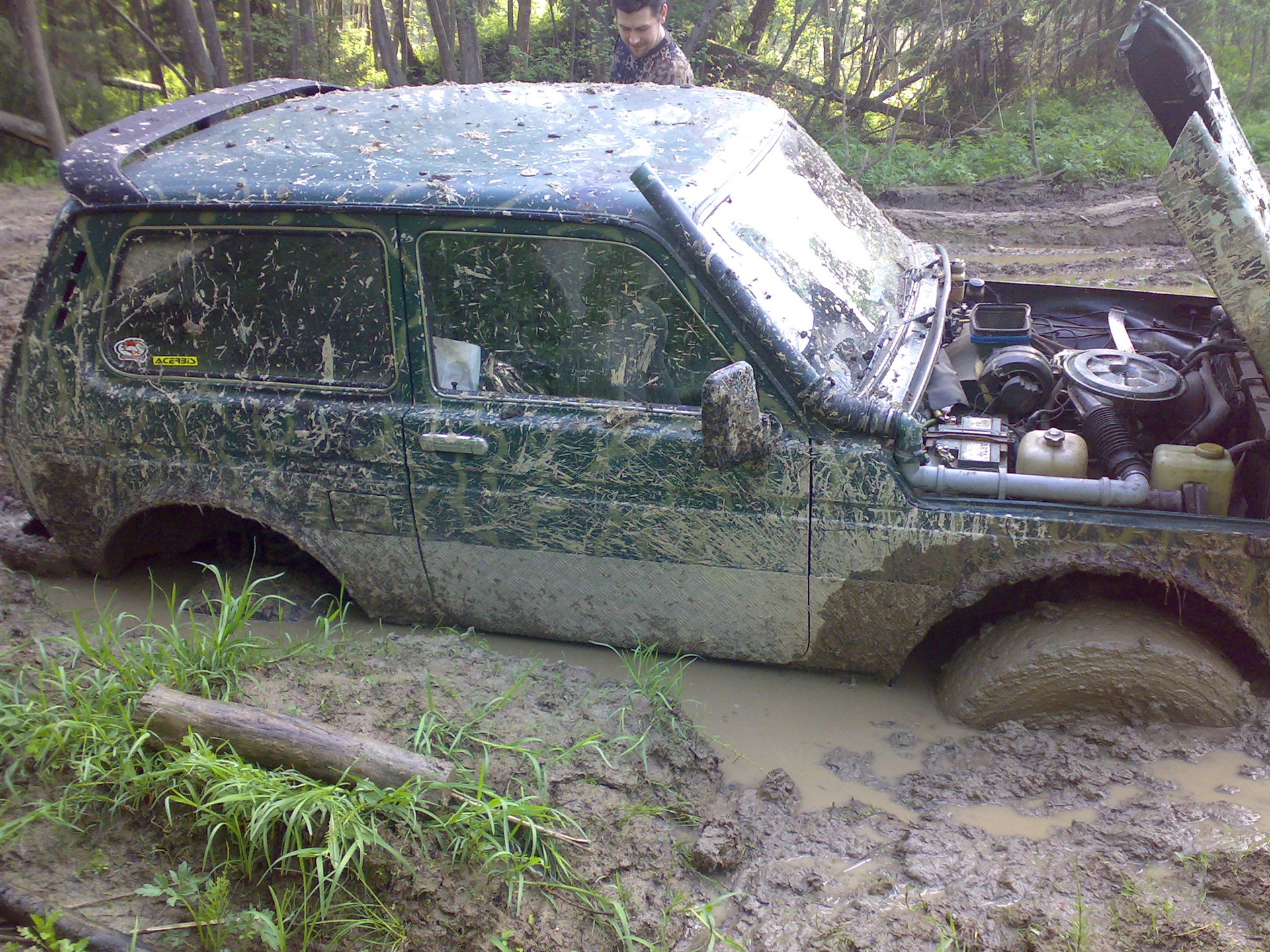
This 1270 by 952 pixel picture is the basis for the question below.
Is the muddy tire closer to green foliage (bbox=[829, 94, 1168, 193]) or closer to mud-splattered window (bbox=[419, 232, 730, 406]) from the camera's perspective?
mud-splattered window (bbox=[419, 232, 730, 406])

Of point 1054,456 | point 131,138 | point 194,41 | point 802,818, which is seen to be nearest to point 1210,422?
point 1054,456

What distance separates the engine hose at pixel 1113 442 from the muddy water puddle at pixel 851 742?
2.59 ft

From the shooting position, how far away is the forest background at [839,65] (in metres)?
10.2

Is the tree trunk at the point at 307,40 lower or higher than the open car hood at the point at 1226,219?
higher

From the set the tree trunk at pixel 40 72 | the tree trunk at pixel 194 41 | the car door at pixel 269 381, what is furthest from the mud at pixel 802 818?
the tree trunk at pixel 194 41

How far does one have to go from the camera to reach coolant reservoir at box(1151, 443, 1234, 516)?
2627mm

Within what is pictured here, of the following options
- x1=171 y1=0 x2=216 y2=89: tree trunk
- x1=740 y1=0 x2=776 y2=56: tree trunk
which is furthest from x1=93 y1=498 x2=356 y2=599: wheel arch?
x1=740 y1=0 x2=776 y2=56: tree trunk

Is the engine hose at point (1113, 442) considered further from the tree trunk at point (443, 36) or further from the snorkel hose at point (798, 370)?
the tree trunk at point (443, 36)

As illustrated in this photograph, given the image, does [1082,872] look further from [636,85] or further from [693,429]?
[636,85]

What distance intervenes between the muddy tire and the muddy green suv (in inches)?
0.4

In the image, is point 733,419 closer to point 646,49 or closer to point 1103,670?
point 1103,670

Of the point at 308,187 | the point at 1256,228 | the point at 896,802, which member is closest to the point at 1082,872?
the point at 896,802

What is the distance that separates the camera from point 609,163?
284 centimetres

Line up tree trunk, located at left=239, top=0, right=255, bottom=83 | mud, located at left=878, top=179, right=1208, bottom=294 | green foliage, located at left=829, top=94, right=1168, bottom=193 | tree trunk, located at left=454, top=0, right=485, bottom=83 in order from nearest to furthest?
mud, located at left=878, top=179, right=1208, bottom=294
green foliage, located at left=829, top=94, right=1168, bottom=193
tree trunk, located at left=239, top=0, right=255, bottom=83
tree trunk, located at left=454, top=0, right=485, bottom=83
